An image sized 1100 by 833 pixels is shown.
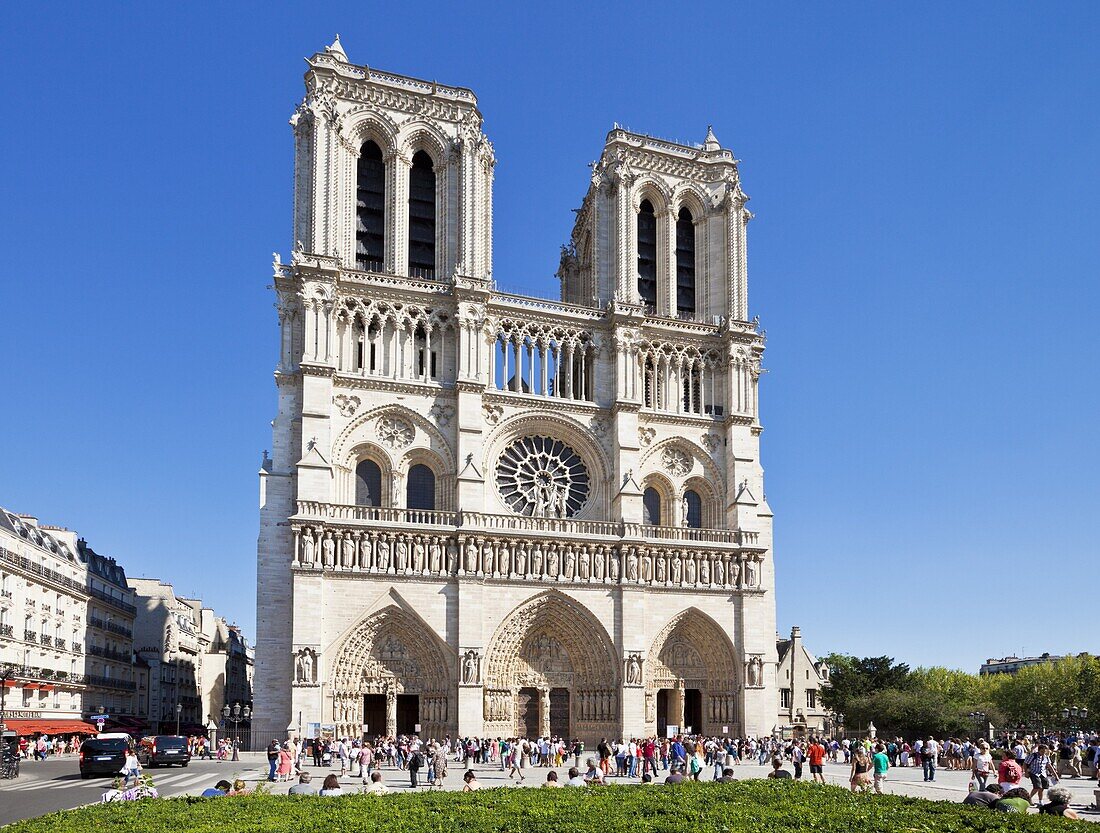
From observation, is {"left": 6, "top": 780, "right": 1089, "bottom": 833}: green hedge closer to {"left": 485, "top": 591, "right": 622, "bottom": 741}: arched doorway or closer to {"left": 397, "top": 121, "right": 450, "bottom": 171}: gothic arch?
{"left": 485, "top": 591, "right": 622, "bottom": 741}: arched doorway

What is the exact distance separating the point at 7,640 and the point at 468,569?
16898mm

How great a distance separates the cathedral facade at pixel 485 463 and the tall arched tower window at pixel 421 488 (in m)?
0.08

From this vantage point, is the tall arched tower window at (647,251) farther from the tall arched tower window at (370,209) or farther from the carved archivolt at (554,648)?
the carved archivolt at (554,648)

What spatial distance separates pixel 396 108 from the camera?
43.8 m

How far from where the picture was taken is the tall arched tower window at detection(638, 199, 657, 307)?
157 ft

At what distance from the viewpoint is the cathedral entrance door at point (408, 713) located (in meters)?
39.1

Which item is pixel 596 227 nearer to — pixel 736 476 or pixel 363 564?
pixel 736 476

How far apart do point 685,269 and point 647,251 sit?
1878 mm

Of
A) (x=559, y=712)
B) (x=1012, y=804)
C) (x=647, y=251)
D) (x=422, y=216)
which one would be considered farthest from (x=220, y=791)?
(x=647, y=251)

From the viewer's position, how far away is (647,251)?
4819cm

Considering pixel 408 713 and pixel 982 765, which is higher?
→ pixel 982 765

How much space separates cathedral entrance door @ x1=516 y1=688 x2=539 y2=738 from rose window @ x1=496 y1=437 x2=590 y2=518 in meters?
6.72

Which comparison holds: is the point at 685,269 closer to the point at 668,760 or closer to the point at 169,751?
the point at 668,760

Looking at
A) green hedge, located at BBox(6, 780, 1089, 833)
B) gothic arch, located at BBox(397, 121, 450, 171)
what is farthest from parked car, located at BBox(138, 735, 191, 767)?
gothic arch, located at BBox(397, 121, 450, 171)
